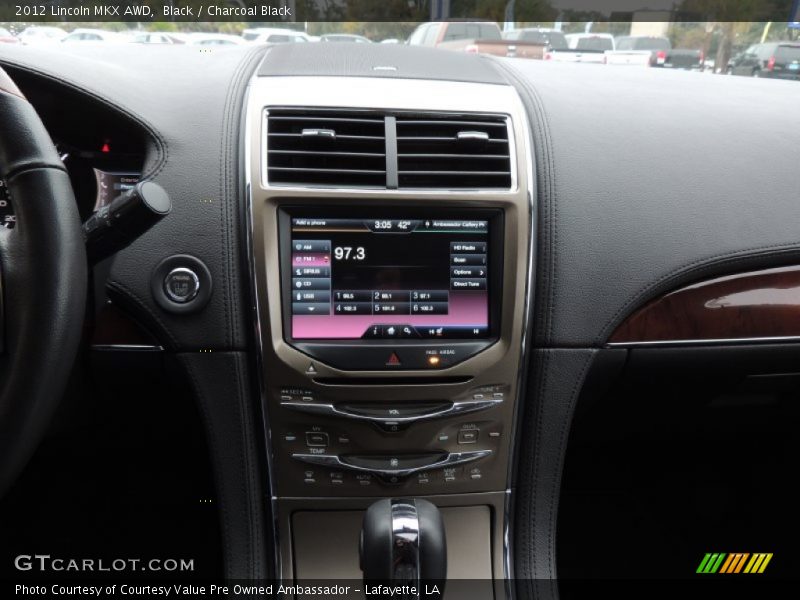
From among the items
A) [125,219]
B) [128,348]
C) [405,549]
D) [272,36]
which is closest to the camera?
[125,219]

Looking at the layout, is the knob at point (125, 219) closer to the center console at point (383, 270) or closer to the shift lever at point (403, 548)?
the center console at point (383, 270)

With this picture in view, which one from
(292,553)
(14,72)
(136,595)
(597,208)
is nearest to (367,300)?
(597,208)

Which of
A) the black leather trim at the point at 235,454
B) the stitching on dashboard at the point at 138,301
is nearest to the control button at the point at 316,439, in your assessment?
the black leather trim at the point at 235,454

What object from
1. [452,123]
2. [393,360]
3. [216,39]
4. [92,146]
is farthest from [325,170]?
[216,39]

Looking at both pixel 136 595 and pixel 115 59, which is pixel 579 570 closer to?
pixel 136 595

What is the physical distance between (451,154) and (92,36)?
2.98 feet

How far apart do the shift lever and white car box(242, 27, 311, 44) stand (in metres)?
1.08

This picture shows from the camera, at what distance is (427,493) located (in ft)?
5.50

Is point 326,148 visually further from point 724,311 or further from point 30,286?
point 724,311

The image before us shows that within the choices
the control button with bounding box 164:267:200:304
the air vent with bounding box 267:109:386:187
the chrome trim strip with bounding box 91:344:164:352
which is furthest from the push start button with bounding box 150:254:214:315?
the air vent with bounding box 267:109:386:187

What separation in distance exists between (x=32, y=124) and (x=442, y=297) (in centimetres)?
79

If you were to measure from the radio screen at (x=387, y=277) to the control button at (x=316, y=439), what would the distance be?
217 mm

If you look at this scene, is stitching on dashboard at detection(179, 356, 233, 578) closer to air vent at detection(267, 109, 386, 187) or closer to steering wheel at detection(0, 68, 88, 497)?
air vent at detection(267, 109, 386, 187)

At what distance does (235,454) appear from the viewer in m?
1.65
